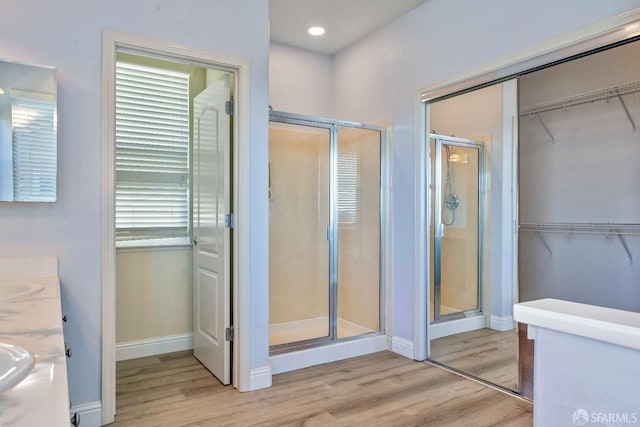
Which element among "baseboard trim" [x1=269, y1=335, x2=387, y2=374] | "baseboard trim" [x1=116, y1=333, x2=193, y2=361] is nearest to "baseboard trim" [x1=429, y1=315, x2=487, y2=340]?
"baseboard trim" [x1=269, y1=335, x2=387, y2=374]

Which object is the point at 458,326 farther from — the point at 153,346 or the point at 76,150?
the point at 76,150

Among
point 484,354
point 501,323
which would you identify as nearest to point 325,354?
point 484,354

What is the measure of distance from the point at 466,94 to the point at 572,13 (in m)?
1.02

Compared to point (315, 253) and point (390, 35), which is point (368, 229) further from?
point (390, 35)

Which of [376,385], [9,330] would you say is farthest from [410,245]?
[9,330]

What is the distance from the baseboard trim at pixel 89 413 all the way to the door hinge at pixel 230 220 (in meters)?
1.23

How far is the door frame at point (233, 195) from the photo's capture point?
7.45 feet

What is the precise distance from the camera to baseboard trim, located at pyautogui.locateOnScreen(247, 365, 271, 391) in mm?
2732

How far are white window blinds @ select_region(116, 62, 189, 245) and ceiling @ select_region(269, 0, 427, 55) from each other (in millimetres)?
977

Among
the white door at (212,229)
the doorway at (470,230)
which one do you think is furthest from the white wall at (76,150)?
the doorway at (470,230)

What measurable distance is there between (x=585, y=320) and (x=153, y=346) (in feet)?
10.7

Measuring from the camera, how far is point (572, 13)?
7.67 ft

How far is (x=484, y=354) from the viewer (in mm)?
3326

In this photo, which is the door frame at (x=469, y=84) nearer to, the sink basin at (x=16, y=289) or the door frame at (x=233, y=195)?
the door frame at (x=233, y=195)
